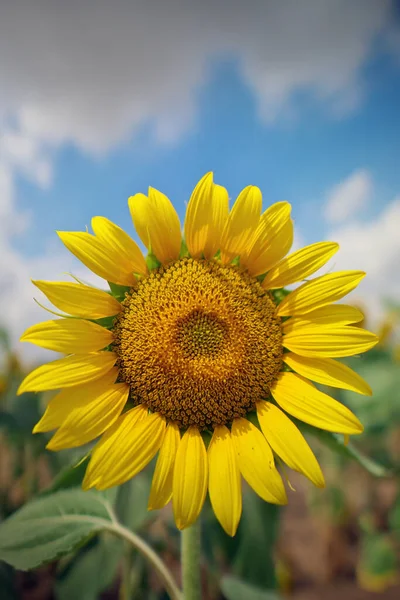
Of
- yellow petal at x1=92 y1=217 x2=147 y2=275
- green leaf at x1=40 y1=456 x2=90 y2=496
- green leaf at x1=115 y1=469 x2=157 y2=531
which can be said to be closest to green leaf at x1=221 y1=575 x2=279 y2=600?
green leaf at x1=115 y1=469 x2=157 y2=531

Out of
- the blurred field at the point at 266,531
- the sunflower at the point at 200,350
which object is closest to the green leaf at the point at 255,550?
the blurred field at the point at 266,531

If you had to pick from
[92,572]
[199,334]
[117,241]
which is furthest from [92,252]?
[92,572]

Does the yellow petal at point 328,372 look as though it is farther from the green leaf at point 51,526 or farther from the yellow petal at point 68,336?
the green leaf at point 51,526

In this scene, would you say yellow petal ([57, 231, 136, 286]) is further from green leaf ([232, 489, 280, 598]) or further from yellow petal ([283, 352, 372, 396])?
green leaf ([232, 489, 280, 598])

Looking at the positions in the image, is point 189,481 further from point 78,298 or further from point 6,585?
point 6,585

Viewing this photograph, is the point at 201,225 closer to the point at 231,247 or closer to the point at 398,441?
the point at 231,247
